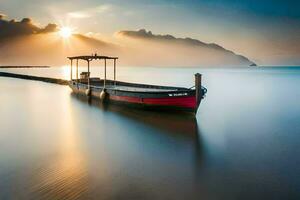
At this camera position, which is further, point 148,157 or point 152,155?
point 152,155

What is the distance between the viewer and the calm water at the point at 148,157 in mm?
9234

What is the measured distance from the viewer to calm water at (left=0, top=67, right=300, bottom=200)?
9.23 metres

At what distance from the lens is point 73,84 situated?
3697 centimetres

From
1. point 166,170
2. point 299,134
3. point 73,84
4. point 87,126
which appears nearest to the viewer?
point 166,170

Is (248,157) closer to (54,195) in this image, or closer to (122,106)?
(54,195)

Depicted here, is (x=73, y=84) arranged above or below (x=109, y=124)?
above

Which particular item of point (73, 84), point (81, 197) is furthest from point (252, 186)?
point (73, 84)

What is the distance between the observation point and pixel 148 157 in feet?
42.5

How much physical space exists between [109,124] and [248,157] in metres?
11.2

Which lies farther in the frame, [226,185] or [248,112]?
[248,112]

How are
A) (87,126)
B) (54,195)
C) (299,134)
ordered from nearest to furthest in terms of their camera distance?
1. (54,195)
2. (299,134)
3. (87,126)

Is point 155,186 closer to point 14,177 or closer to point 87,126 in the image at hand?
point 14,177

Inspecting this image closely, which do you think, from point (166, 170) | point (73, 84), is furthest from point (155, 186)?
point (73, 84)

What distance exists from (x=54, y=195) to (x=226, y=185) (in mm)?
5866
